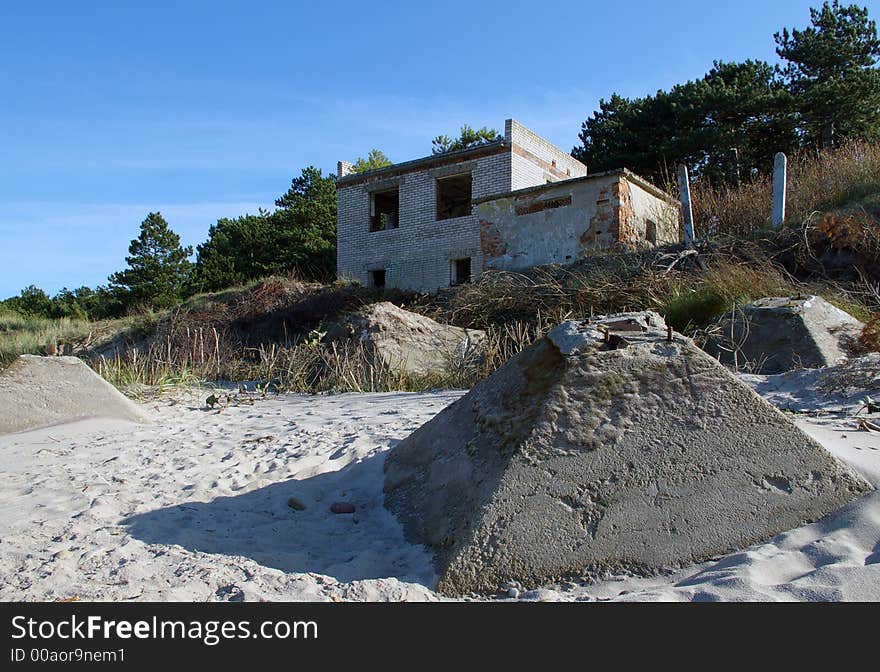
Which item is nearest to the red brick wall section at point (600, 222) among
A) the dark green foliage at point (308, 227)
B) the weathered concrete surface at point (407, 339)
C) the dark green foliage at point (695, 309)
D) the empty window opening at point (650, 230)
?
the empty window opening at point (650, 230)

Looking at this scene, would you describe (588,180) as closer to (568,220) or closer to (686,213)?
(568,220)

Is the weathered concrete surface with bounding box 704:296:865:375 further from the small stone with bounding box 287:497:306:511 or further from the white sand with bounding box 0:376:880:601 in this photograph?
the small stone with bounding box 287:497:306:511

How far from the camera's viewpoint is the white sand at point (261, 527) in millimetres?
2223

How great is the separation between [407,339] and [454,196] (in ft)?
54.1

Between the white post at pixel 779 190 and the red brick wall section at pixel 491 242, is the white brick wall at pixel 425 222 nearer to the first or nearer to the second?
the red brick wall section at pixel 491 242

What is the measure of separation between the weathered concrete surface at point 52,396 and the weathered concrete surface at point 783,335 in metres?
5.00

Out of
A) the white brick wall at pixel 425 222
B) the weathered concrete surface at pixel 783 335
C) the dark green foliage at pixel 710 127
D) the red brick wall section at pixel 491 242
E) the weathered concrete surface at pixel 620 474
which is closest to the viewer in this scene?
the weathered concrete surface at pixel 620 474

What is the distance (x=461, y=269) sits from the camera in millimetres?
20391

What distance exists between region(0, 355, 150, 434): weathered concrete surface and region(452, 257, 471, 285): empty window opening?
15.3 metres

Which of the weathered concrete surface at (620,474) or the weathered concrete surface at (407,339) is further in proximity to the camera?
the weathered concrete surface at (407,339)

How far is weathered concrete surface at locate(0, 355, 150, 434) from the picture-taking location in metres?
4.81

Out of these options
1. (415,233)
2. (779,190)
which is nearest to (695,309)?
(779,190)
